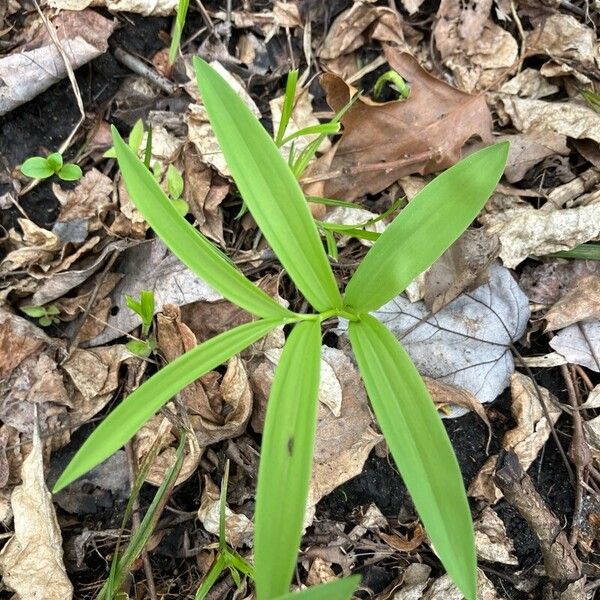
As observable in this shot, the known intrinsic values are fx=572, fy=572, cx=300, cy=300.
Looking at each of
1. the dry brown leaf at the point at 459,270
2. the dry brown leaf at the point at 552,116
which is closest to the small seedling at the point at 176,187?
the dry brown leaf at the point at 459,270

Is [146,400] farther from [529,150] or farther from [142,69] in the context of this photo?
[529,150]

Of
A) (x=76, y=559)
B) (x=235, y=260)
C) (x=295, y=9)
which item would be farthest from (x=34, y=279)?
(x=295, y=9)

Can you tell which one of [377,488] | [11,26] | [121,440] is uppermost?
[11,26]

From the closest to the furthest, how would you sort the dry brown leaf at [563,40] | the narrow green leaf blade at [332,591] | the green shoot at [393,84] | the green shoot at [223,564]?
the narrow green leaf blade at [332,591] → the green shoot at [223,564] → the green shoot at [393,84] → the dry brown leaf at [563,40]

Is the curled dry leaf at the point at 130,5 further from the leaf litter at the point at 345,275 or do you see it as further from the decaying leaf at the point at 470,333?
the decaying leaf at the point at 470,333

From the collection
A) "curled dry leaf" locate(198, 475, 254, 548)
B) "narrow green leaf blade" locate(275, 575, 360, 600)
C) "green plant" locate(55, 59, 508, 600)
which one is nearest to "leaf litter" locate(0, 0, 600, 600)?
"curled dry leaf" locate(198, 475, 254, 548)

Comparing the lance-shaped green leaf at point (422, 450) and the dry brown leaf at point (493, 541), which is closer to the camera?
the lance-shaped green leaf at point (422, 450)

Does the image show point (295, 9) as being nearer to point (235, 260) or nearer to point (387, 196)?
point (387, 196)
